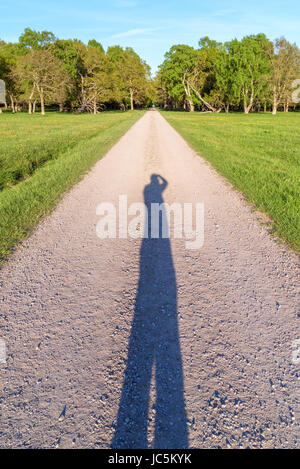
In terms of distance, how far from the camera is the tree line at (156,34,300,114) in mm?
53309

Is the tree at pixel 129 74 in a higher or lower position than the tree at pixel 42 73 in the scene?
higher

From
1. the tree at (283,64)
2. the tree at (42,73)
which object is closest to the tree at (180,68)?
the tree at (283,64)

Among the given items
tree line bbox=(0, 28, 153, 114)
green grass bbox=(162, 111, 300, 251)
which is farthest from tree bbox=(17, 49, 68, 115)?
green grass bbox=(162, 111, 300, 251)

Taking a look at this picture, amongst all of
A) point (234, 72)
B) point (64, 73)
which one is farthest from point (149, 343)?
point (234, 72)

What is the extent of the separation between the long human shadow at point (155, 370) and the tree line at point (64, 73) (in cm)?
Result: 5586

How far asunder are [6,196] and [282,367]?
7.07m

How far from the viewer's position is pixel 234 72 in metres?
59.3

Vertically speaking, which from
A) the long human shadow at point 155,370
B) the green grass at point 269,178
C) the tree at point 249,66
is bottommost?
the long human shadow at point 155,370

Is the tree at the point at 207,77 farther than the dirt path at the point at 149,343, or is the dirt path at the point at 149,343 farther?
the tree at the point at 207,77

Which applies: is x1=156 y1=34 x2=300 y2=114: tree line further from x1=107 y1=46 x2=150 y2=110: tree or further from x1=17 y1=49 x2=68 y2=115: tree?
x1=17 y1=49 x2=68 y2=115: tree

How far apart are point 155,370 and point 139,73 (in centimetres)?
8093

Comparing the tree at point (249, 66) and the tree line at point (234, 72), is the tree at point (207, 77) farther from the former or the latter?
the tree at point (249, 66)

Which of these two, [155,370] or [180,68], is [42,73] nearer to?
[180,68]

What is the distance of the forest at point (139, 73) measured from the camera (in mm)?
49969
